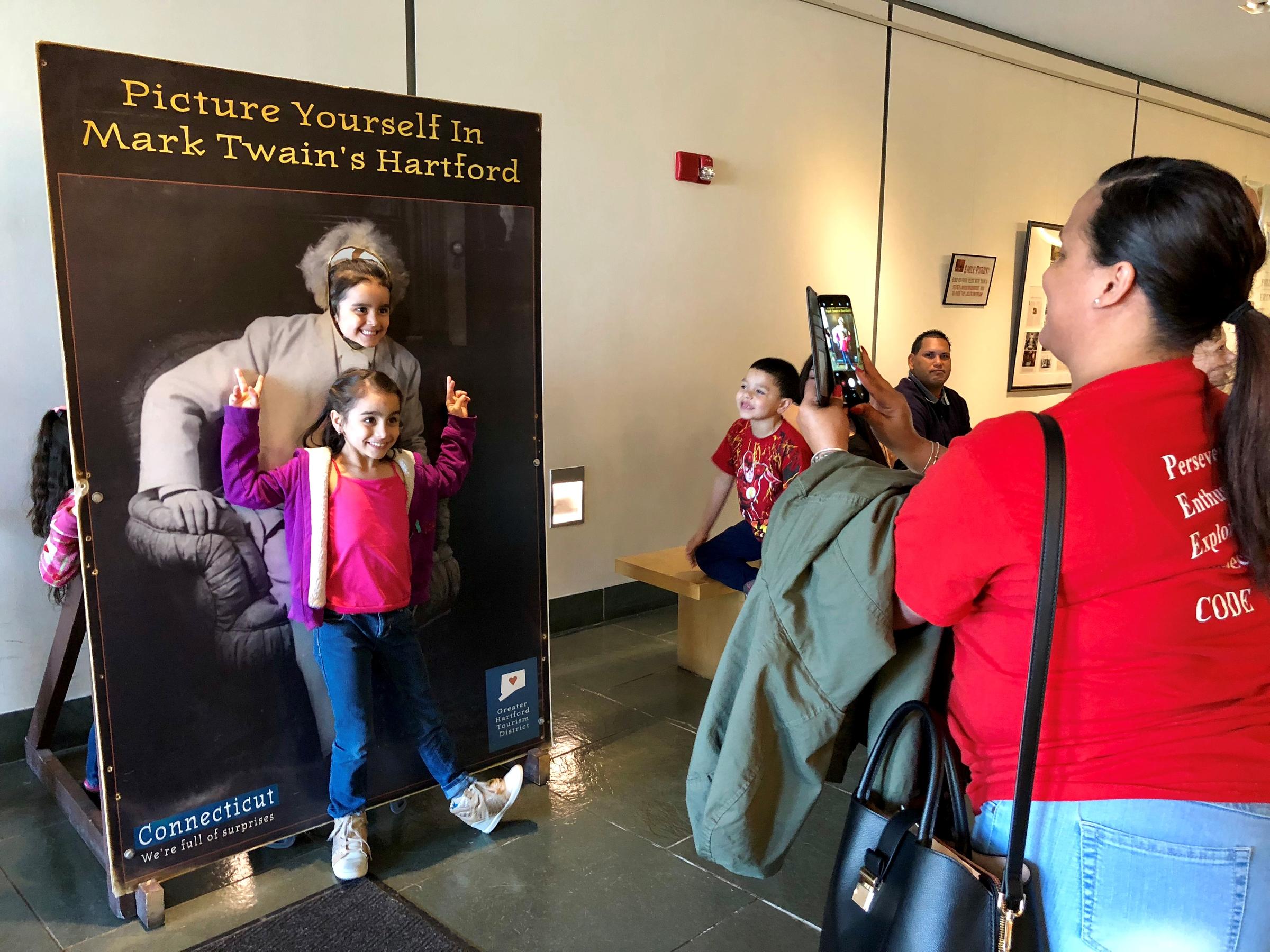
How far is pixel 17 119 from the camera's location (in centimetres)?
286

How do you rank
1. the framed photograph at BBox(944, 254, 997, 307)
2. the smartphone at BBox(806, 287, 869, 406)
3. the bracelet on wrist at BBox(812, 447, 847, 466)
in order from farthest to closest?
the framed photograph at BBox(944, 254, 997, 307)
the smartphone at BBox(806, 287, 869, 406)
the bracelet on wrist at BBox(812, 447, 847, 466)

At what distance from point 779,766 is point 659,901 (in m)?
1.42

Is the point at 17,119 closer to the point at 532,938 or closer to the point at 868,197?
the point at 532,938

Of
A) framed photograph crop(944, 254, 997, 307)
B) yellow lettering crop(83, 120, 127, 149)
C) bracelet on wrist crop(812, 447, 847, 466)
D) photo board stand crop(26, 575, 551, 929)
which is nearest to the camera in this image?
bracelet on wrist crop(812, 447, 847, 466)

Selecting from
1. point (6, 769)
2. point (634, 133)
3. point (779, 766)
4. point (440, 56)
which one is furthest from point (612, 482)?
point (779, 766)

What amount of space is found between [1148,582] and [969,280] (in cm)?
569

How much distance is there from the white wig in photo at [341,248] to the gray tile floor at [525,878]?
61.3 inches

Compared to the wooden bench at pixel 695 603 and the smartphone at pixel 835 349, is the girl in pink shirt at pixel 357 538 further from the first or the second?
the wooden bench at pixel 695 603

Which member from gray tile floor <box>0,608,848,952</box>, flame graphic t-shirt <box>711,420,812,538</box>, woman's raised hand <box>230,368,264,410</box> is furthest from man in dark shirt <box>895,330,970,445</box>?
woman's raised hand <box>230,368,264,410</box>

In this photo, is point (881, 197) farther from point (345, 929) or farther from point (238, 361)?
point (345, 929)

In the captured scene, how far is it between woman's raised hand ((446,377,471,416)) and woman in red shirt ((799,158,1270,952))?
1717 mm

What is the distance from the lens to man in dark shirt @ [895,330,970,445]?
A: 4.60m

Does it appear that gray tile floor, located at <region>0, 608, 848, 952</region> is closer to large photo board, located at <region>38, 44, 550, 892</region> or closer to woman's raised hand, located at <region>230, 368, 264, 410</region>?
large photo board, located at <region>38, 44, 550, 892</region>

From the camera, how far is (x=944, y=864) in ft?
3.85
